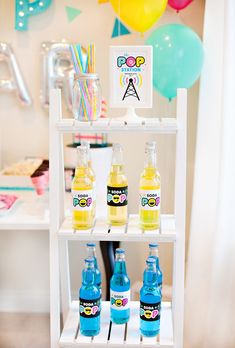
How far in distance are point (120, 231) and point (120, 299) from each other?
0.26m

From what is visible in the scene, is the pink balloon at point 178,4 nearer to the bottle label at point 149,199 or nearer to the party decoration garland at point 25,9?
the party decoration garland at point 25,9

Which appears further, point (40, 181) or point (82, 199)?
point (40, 181)

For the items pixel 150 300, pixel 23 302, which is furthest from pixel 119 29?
pixel 23 302

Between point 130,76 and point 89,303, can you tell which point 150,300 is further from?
point 130,76

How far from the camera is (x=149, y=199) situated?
81.0 inches

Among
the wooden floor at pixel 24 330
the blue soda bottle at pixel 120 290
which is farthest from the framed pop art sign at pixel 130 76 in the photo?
the wooden floor at pixel 24 330

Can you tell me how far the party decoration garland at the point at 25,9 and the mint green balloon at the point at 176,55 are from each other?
0.67 metres

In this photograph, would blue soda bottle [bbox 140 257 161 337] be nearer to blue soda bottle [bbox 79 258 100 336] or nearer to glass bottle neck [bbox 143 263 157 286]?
glass bottle neck [bbox 143 263 157 286]

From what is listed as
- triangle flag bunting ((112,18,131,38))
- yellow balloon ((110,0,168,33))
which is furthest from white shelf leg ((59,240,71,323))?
triangle flag bunting ((112,18,131,38))

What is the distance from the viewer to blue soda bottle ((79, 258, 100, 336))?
6.98 ft

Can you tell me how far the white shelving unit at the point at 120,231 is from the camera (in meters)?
2.04

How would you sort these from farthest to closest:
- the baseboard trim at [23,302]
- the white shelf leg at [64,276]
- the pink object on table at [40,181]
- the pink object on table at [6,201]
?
the baseboard trim at [23,302] → the pink object on table at [40,181] → the pink object on table at [6,201] → the white shelf leg at [64,276]

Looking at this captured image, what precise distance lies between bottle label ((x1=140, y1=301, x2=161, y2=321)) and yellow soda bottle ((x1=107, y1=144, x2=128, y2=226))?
0.31 meters

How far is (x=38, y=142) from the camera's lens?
3143 millimetres
